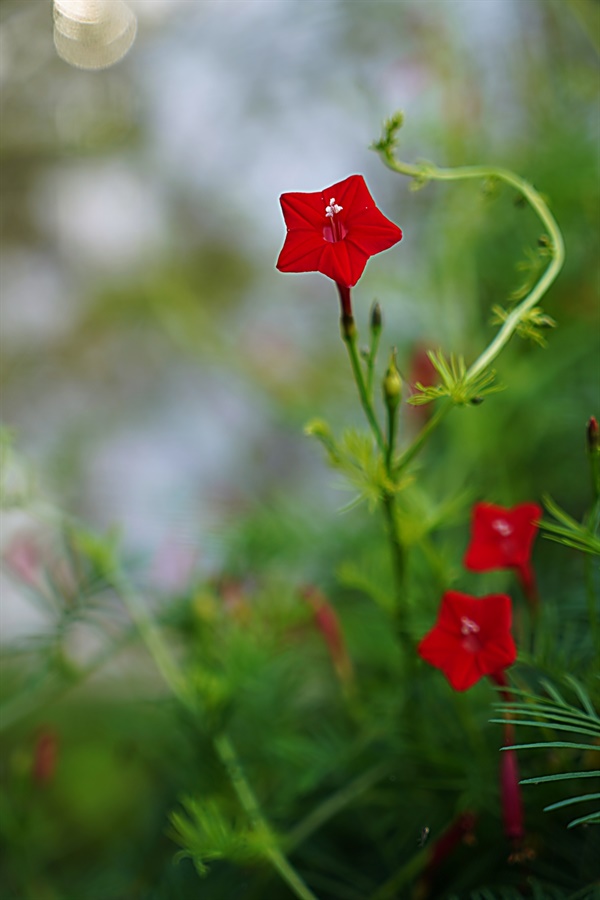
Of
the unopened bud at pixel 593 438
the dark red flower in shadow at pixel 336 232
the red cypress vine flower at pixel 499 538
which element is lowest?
the red cypress vine flower at pixel 499 538

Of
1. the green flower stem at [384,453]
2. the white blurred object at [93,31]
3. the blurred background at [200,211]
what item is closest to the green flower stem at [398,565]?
the green flower stem at [384,453]

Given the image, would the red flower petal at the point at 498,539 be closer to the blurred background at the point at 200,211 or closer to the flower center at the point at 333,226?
the flower center at the point at 333,226

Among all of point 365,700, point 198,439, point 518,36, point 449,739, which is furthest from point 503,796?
point 198,439

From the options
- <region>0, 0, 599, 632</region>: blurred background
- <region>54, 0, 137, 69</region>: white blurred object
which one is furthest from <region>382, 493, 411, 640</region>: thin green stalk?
<region>54, 0, 137, 69</region>: white blurred object

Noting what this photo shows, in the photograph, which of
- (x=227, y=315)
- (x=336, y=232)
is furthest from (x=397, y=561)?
(x=227, y=315)

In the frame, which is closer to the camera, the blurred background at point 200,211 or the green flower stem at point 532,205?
the green flower stem at point 532,205

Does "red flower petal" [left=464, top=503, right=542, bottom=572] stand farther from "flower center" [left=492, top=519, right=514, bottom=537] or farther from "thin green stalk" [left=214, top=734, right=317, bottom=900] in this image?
"thin green stalk" [left=214, top=734, right=317, bottom=900]
